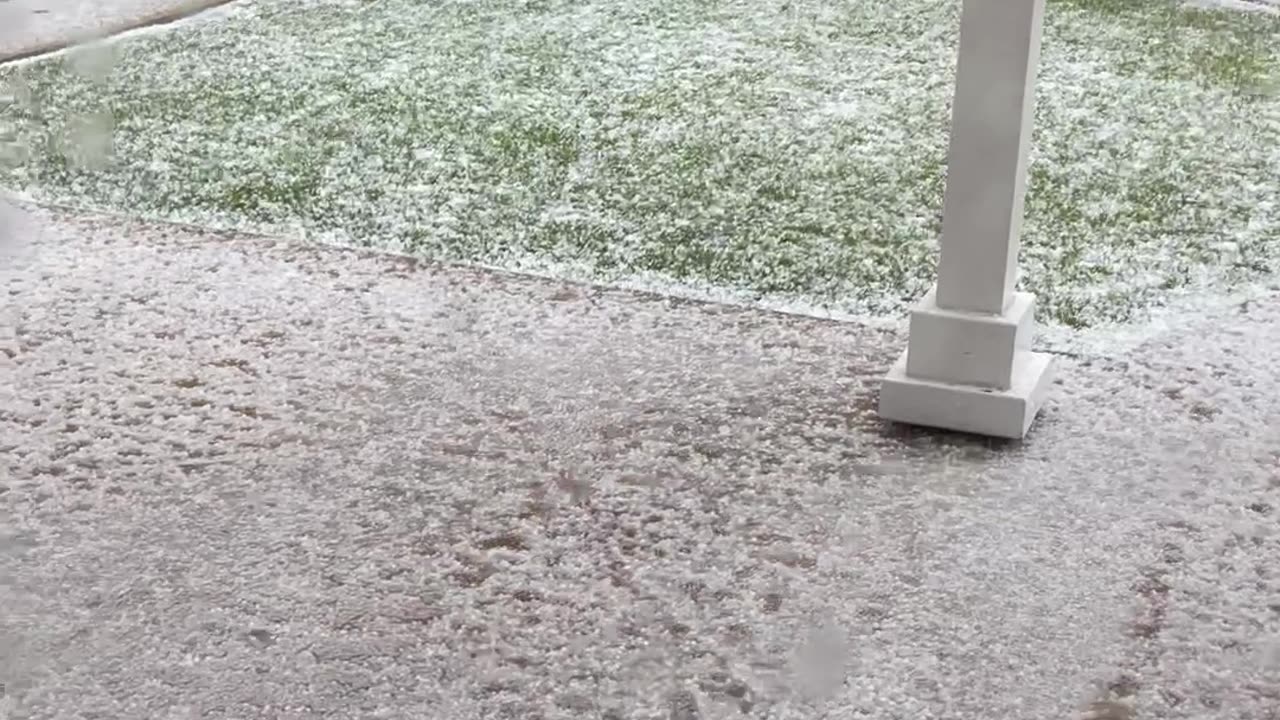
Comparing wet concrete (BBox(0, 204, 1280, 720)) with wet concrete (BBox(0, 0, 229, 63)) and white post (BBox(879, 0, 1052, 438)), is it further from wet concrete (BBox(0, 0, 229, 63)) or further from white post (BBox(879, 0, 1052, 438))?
wet concrete (BBox(0, 0, 229, 63))

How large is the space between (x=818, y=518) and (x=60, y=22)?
45.0 inches

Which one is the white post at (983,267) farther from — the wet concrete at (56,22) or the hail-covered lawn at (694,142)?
the wet concrete at (56,22)

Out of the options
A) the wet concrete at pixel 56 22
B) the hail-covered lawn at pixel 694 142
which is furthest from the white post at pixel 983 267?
the wet concrete at pixel 56 22

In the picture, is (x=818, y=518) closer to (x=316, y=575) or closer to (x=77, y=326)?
(x=316, y=575)

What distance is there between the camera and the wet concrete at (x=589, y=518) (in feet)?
5.26

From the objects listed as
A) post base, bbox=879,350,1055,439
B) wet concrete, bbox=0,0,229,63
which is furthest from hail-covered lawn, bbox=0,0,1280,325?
post base, bbox=879,350,1055,439

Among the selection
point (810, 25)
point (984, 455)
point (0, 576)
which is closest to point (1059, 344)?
point (984, 455)

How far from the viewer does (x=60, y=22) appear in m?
1.18

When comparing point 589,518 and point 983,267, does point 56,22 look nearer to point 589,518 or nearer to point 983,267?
point 589,518

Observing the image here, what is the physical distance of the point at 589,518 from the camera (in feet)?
6.32

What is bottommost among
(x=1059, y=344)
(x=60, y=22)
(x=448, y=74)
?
(x=1059, y=344)

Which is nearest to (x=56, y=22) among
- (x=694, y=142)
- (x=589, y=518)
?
(x=589, y=518)

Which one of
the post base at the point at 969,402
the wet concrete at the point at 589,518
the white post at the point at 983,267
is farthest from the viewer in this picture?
the post base at the point at 969,402

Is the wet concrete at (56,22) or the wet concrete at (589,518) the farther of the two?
the wet concrete at (589,518)
